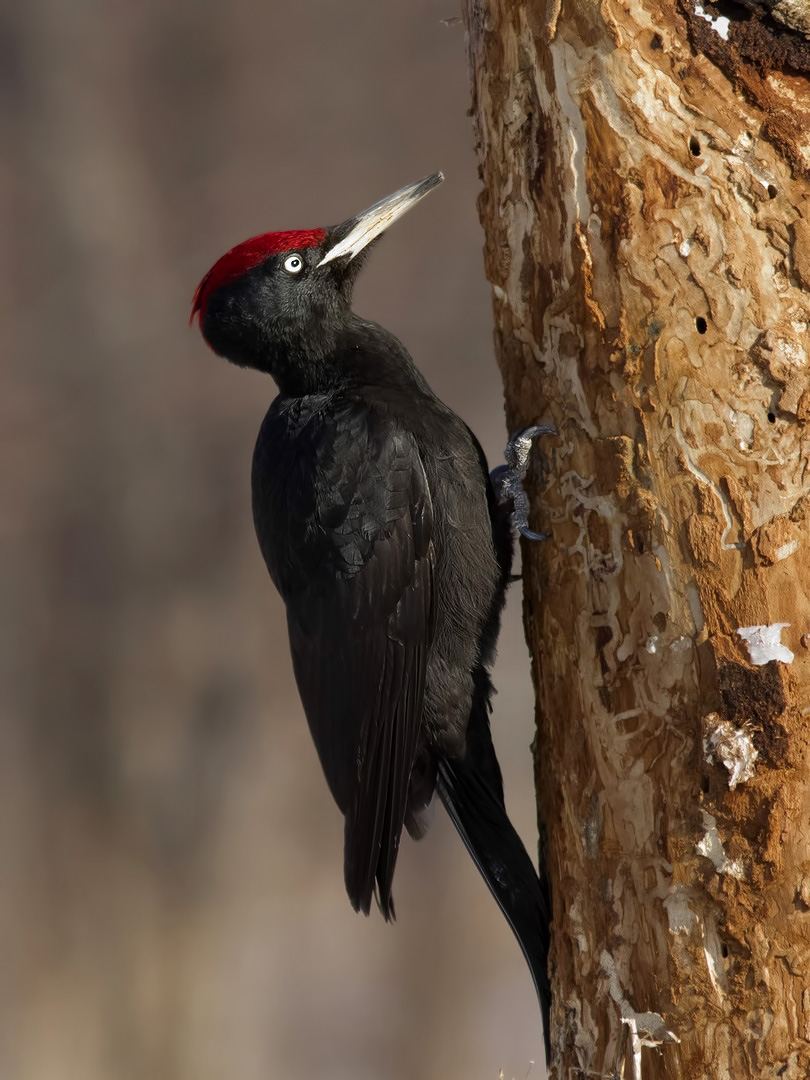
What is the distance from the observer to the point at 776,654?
1962mm

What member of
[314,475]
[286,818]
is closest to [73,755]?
[286,818]

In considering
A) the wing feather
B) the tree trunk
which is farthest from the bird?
the tree trunk

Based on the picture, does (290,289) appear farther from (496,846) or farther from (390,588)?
(496,846)

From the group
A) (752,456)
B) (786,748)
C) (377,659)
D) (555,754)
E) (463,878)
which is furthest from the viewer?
(463,878)

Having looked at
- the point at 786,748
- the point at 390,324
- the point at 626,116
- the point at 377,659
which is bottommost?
the point at 786,748

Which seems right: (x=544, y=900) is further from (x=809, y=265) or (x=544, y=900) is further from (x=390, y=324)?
(x=390, y=324)

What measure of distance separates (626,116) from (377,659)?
3.87 feet

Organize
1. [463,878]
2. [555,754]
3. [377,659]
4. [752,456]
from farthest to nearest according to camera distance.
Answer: [463,878], [377,659], [555,754], [752,456]

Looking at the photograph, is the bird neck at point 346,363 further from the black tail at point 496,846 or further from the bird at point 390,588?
the black tail at point 496,846

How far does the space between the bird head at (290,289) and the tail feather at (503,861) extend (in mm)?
1070

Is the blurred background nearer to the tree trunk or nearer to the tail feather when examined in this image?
the tail feather

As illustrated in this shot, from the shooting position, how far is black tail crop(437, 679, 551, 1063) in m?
2.44

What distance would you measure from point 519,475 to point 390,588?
14.5 inches

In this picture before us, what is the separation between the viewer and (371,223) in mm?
3021
